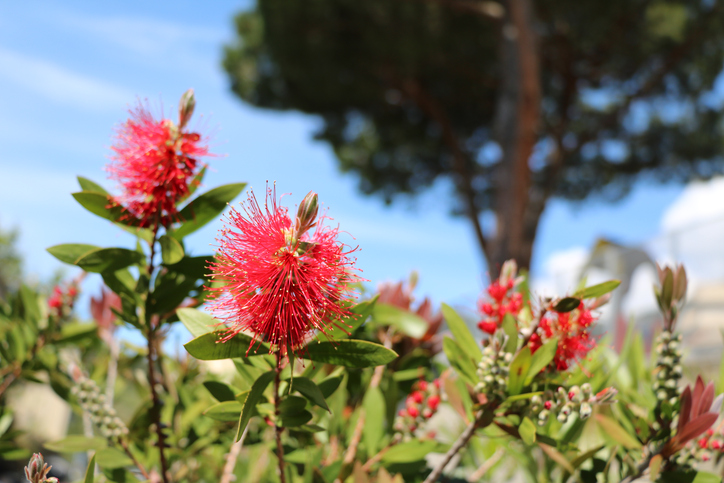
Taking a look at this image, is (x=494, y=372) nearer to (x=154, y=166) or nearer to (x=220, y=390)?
(x=220, y=390)

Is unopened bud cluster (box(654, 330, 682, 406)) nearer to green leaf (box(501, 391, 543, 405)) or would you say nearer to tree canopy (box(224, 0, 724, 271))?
green leaf (box(501, 391, 543, 405))

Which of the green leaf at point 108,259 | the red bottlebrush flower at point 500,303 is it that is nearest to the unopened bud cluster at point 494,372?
the red bottlebrush flower at point 500,303

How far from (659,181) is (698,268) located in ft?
13.7

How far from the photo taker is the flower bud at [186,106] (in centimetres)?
82

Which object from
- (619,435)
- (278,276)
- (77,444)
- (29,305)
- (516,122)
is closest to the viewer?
(278,276)

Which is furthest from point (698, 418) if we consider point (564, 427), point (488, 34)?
point (488, 34)

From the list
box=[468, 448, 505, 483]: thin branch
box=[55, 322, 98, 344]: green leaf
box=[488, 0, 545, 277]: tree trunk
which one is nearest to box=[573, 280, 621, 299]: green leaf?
box=[468, 448, 505, 483]: thin branch

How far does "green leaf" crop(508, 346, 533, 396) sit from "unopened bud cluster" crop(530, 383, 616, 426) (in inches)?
1.1

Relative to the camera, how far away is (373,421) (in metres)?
1.02

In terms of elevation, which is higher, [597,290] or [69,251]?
[597,290]

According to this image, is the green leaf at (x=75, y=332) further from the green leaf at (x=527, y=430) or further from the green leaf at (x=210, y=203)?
the green leaf at (x=527, y=430)

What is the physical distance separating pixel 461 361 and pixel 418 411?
0.61ft

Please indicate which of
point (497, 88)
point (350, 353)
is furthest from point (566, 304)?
point (497, 88)

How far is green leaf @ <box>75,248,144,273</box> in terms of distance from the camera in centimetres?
80
